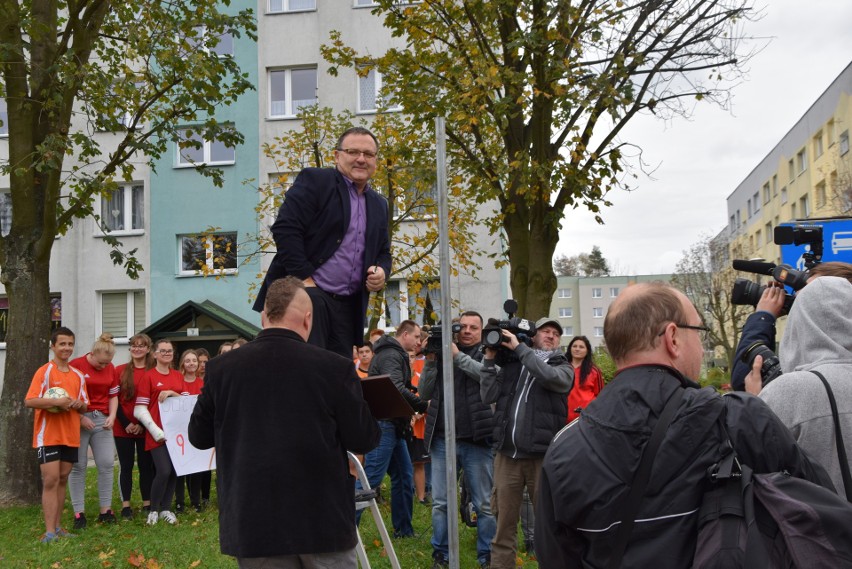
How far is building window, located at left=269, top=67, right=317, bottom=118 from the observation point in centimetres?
2916

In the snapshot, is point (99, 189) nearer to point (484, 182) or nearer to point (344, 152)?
point (484, 182)

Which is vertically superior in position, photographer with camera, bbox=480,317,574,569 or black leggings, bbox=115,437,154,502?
photographer with camera, bbox=480,317,574,569

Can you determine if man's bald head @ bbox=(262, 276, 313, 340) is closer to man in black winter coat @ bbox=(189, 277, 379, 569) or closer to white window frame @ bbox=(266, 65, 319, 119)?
man in black winter coat @ bbox=(189, 277, 379, 569)

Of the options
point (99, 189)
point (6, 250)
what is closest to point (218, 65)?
point (99, 189)

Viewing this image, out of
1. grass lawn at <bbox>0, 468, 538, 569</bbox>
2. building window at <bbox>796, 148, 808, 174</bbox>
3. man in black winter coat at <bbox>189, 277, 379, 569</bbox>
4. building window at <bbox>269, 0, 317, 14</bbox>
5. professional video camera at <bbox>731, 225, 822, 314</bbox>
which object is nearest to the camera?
man in black winter coat at <bbox>189, 277, 379, 569</bbox>

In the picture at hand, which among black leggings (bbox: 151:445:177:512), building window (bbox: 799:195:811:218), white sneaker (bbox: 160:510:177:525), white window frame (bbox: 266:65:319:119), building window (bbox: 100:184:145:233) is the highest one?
white window frame (bbox: 266:65:319:119)

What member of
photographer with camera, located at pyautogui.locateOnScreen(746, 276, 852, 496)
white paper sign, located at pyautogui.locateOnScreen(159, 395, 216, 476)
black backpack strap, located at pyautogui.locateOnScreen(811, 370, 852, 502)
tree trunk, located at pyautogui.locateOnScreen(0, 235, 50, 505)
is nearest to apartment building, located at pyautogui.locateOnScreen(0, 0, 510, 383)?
tree trunk, located at pyautogui.locateOnScreen(0, 235, 50, 505)

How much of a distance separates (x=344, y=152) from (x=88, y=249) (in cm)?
2680

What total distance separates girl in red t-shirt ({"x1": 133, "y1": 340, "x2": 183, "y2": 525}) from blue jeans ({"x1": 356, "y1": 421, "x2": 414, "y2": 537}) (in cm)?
257

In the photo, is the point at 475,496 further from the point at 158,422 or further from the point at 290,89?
the point at 290,89

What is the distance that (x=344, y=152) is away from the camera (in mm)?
4918

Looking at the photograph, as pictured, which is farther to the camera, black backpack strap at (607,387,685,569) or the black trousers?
the black trousers

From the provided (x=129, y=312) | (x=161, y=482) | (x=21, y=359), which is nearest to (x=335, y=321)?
(x=161, y=482)

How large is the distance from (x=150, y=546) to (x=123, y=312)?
22.3m
